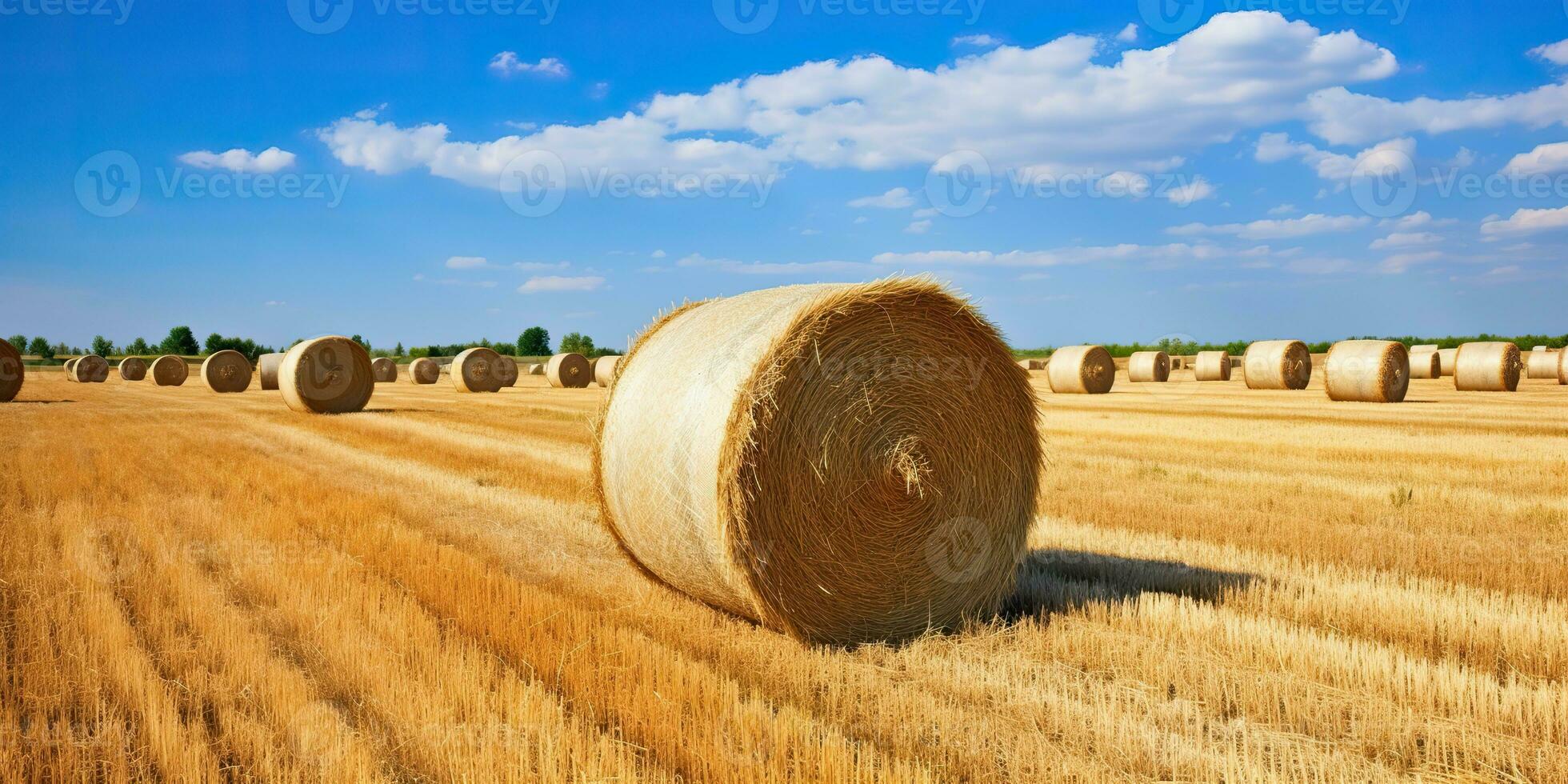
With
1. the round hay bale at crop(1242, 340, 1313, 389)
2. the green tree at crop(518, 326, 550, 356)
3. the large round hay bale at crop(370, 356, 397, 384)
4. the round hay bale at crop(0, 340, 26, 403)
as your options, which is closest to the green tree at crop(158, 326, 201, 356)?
the green tree at crop(518, 326, 550, 356)

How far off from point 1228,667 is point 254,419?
17360mm

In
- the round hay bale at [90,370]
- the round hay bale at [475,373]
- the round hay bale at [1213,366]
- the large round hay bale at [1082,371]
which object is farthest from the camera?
the round hay bale at [90,370]

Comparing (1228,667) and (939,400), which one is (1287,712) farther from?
(939,400)

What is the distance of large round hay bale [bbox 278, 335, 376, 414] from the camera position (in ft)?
63.0

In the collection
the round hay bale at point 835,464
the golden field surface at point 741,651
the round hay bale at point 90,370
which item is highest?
the round hay bale at point 90,370

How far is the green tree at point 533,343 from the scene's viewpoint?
8939cm

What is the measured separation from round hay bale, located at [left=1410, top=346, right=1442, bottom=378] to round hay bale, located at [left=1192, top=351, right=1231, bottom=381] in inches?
206

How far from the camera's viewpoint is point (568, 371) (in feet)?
110

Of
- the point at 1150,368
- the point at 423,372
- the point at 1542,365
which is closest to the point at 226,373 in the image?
the point at 423,372

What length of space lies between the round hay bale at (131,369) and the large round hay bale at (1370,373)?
4422 cm

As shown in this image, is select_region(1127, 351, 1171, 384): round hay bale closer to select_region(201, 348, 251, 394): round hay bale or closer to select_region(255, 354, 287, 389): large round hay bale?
select_region(255, 354, 287, 389): large round hay bale

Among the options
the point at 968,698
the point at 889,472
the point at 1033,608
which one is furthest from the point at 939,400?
the point at 968,698

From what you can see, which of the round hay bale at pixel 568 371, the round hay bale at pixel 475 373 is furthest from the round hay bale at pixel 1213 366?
the round hay bale at pixel 475 373

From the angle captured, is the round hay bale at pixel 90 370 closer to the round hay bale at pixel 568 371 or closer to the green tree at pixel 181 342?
the round hay bale at pixel 568 371
